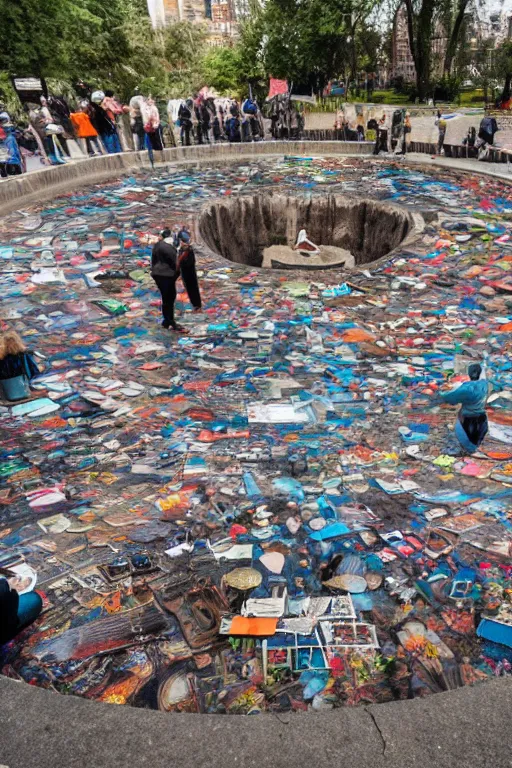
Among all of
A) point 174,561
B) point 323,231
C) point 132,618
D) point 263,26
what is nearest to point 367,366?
point 174,561

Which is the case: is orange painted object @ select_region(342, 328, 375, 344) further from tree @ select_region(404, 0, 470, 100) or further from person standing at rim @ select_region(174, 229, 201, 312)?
tree @ select_region(404, 0, 470, 100)

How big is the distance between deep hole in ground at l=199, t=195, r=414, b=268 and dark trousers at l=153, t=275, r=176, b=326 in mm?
5288

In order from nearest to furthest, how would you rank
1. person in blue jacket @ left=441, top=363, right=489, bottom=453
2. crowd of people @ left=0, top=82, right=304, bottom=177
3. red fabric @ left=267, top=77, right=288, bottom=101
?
person in blue jacket @ left=441, top=363, right=489, bottom=453 → crowd of people @ left=0, top=82, right=304, bottom=177 → red fabric @ left=267, top=77, right=288, bottom=101

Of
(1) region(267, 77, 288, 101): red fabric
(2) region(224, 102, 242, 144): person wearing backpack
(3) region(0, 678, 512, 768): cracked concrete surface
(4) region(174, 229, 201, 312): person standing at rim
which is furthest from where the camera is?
(1) region(267, 77, 288, 101): red fabric

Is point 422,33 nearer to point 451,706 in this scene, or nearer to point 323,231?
point 323,231

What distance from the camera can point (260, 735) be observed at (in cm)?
201

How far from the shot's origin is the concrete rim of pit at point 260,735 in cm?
192

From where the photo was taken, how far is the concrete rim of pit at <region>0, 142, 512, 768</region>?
1918mm

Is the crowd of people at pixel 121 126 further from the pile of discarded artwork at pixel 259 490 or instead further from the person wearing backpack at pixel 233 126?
the pile of discarded artwork at pixel 259 490

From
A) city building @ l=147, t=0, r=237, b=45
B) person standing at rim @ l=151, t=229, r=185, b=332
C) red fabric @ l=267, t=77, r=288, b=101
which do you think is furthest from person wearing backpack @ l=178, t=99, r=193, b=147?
city building @ l=147, t=0, r=237, b=45

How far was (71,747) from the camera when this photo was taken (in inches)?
77.4

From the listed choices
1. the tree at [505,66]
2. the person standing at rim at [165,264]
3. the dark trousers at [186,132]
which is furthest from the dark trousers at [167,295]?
the tree at [505,66]

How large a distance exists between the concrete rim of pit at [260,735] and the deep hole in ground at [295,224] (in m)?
9.63

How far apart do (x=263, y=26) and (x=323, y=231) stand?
16795 millimetres
